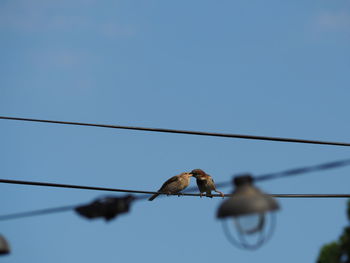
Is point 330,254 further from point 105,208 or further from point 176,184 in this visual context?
point 105,208

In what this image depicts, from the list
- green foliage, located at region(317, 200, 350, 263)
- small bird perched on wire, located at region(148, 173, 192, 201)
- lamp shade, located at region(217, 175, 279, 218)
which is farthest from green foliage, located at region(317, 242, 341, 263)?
lamp shade, located at region(217, 175, 279, 218)

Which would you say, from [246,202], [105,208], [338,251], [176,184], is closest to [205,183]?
[176,184]

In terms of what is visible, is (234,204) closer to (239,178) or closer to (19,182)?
(239,178)

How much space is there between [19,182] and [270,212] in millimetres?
4695

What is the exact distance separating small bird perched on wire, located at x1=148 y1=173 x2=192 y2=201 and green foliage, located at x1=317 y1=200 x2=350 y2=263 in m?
15.7

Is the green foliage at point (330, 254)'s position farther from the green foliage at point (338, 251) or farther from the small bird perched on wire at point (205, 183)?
the small bird perched on wire at point (205, 183)

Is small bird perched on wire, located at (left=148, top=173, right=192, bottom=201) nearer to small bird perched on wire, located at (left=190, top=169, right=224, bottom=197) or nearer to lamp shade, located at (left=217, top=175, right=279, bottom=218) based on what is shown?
small bird perched on wire, located at (left=190, top=169, right=224, bottom=197)

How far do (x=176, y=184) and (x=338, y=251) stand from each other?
56.9 ft

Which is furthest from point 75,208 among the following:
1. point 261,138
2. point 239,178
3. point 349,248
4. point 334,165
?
point 349,248

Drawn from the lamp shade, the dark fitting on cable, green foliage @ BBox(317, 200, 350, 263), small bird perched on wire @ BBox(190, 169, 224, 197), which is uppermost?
green foliage @ BBox(317, 200, 350, 263)

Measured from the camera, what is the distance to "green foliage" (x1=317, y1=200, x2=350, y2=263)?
36.6 metres

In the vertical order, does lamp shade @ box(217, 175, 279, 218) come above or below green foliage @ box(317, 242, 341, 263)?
below

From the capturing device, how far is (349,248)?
36438 millimetres

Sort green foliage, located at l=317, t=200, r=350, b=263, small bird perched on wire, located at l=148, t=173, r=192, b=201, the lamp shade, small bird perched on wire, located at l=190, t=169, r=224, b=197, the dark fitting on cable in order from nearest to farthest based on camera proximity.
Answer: the lamp shade, the dark fitting on cable, small bird perched on wire, located at l=190, t=169, r=224, b=197, small bird perched on wire, located at l=148, t=173, r=192, b=201, green foliage, located at l=317, t=200, r=350, b=263
